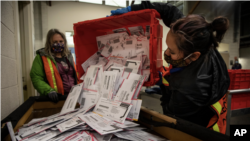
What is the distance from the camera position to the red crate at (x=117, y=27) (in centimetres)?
91

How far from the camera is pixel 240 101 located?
6.01 feet

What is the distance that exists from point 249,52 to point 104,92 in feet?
35.7

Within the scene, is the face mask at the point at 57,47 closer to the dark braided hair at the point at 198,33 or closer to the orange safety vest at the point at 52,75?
the orange safety vest at the point at 52,75

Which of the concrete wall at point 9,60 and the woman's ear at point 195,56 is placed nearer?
the woman's ear at point 195,56

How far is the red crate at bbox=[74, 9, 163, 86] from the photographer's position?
0.91 meters

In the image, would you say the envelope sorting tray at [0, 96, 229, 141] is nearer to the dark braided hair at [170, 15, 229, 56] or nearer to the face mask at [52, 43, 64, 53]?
the dark braided hair at [170, 15, 229, 56]

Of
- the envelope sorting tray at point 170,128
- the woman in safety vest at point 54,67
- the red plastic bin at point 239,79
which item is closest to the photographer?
the envelope sorting tray at point 170,128

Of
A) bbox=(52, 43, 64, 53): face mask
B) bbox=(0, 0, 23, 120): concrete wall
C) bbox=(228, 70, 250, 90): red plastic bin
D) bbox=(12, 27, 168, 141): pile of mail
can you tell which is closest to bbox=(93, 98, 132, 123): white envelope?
bbox=(12, 27, 168, 141): pile of mail

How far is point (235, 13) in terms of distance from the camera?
6629 mm

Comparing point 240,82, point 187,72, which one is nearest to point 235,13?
point 240,82

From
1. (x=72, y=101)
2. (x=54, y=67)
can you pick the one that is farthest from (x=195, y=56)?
(x=54, y=67)

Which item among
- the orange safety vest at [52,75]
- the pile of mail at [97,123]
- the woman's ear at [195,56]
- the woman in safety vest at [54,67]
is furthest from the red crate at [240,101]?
the orange safety vest at [52,75]

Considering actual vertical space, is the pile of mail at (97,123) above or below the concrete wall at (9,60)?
below

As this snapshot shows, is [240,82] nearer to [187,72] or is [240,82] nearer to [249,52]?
[187,72]
